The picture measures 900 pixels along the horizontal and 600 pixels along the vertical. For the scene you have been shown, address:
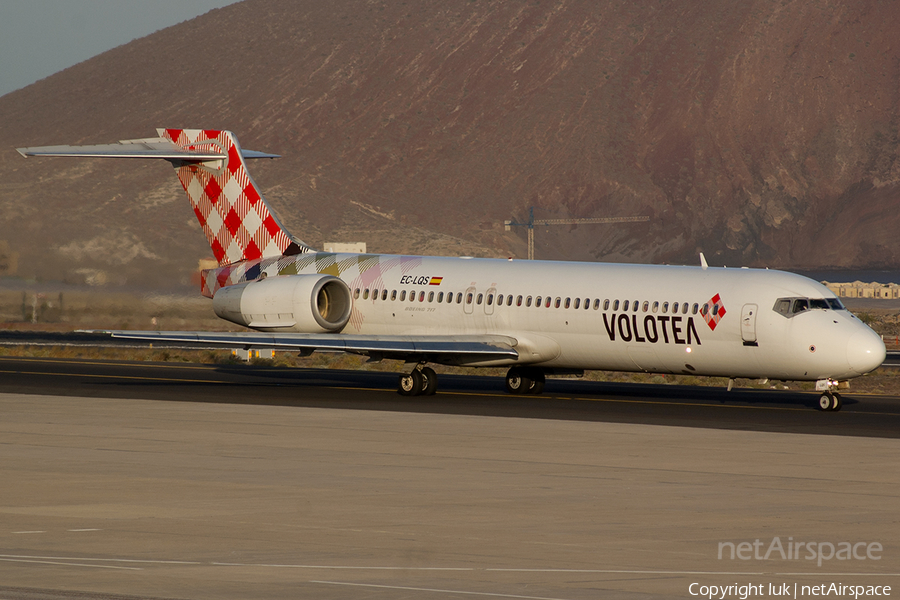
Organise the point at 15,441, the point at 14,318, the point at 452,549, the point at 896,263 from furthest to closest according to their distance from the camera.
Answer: the point at 896,263, the point at 14,318, the point at 15,441, the point at 452,549

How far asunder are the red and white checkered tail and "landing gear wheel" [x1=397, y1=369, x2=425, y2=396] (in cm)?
603

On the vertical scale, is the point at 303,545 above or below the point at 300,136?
below

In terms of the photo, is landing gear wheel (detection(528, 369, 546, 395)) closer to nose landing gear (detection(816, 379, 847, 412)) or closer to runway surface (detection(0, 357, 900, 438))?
runway surface (detection(0, 357, 900, 438))

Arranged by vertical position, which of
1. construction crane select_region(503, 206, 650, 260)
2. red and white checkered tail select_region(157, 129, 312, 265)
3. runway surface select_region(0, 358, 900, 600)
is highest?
construction crane select_region(503, 206, 650, 260)

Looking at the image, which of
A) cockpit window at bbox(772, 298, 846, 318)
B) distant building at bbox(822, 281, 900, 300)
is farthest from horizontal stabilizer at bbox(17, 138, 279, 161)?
distant building at bbox(822, 281, 900, 300)

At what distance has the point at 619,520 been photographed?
48.3 ft

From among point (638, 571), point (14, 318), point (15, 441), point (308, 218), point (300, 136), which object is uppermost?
point (300, 136)

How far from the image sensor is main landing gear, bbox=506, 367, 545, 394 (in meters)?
33.0

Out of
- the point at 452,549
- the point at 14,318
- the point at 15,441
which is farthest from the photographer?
the point at 14,318

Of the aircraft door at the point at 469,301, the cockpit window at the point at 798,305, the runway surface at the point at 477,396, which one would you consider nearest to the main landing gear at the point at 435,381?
the runway surface at the point at 477,396

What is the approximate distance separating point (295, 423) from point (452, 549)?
1248cm

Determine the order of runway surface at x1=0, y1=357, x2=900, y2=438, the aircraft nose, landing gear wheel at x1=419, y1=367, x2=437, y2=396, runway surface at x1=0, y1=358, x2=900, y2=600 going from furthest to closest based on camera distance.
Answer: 1. landing gear wheel at x1=419, y1=367, x2=437, y2=396
2. the aircraft nose
3. runway surface at x1=0, y1=357, x2=900, y2=438
4. runway surface at x1=0, y1=358, x2=900, y2=600

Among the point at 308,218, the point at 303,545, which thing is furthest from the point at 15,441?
the point at 308,218

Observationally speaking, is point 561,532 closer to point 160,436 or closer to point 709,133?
point 160,436
